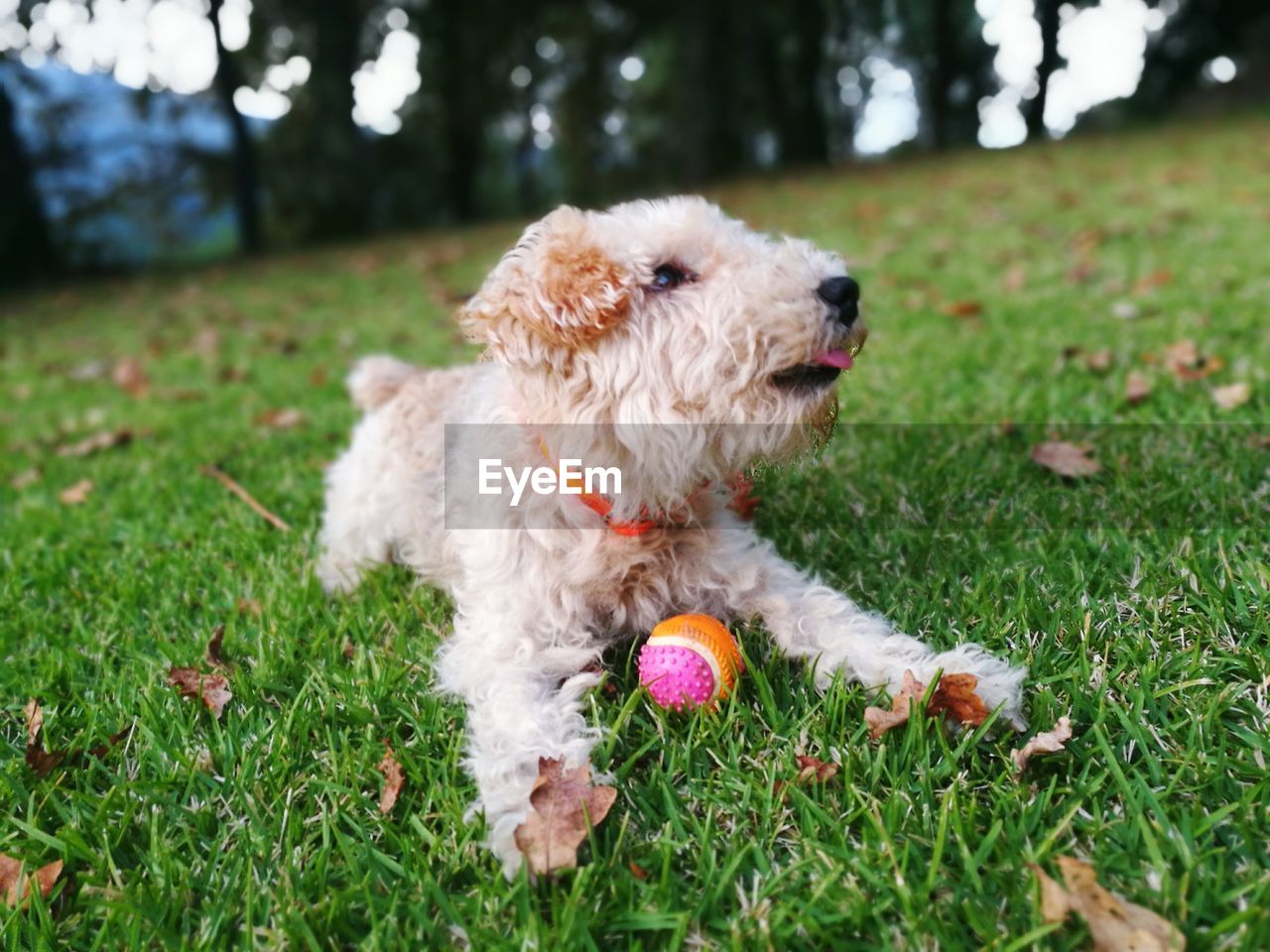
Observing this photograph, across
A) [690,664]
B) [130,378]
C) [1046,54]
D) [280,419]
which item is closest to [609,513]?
[690,664]

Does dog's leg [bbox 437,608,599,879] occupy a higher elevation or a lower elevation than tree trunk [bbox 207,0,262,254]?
lower

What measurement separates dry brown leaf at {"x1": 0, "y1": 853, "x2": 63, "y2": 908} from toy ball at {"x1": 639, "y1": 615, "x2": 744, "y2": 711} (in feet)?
4.59

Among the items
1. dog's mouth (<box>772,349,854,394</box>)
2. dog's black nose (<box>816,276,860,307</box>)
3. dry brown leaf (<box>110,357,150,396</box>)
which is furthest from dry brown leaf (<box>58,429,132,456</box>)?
dog's black nose (<box>816,276,860,307</box>)

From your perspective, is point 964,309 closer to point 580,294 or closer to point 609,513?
point 609,513

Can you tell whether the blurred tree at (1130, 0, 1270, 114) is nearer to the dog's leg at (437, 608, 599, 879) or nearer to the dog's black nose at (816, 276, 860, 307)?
the dog's black nose at (816, 276, 860, 307)

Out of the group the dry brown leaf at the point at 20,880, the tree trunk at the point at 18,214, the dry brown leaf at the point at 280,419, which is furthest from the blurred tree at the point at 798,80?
the dry brown leaf at the point at 20,880

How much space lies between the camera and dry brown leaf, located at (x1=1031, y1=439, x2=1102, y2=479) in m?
3.40

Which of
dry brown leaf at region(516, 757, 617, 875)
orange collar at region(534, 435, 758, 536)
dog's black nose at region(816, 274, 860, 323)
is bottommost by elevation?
dry brown leaf at region(516, 757, 617, 875)

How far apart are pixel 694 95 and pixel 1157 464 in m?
20.4

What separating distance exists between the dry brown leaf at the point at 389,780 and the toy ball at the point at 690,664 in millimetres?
655

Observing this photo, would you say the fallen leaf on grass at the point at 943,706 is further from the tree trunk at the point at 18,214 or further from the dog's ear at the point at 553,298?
the tree trunk at the point at 18,214

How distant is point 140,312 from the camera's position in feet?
42.0

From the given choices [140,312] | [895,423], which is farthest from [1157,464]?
[140,312]

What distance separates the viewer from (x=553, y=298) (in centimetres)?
221
